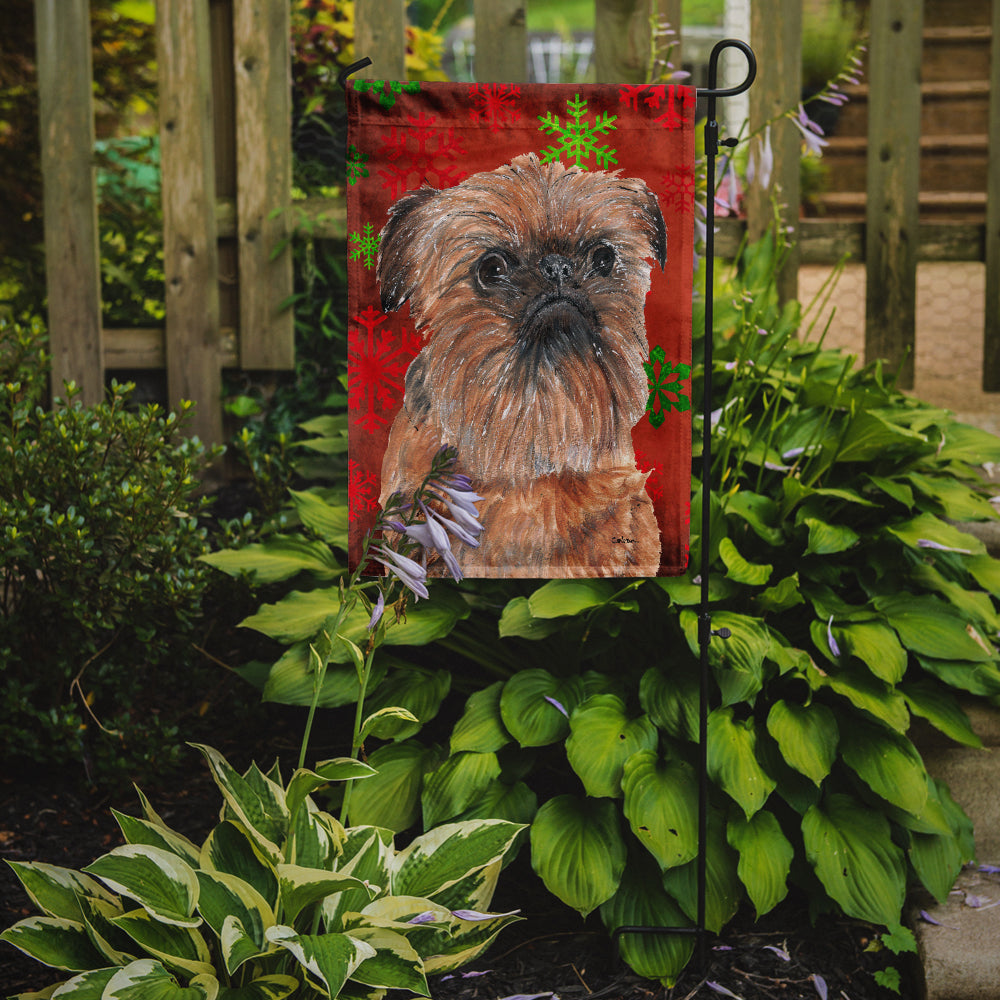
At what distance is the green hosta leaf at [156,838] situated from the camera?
1.68 metres

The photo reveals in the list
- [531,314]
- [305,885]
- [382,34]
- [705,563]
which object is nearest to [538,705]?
[705,563]

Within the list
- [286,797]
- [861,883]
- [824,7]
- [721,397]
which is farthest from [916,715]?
[824,7]

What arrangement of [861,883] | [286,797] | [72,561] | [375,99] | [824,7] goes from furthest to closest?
[824,7]
[72,561]
[861,883]
[375,99]
[286,797]

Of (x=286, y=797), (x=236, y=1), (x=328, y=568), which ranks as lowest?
(x=286, y=797)

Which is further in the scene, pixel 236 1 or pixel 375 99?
pixel 236 1

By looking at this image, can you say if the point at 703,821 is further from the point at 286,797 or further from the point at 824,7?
the point at 824,7

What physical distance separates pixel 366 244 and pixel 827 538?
119 centimetres

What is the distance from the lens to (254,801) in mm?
1736

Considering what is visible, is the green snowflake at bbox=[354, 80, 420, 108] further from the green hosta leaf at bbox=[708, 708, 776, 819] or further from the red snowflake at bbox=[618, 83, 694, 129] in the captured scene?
the green hosta leaf at bbox=[708, 708, 776, 819]

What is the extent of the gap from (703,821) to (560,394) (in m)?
0.87

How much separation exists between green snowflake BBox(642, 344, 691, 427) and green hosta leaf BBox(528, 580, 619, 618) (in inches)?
16.7

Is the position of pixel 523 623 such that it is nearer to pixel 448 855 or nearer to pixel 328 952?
pixel 448 855

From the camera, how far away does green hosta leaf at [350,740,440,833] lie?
2.06 metres

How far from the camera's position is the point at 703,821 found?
1.90 m
